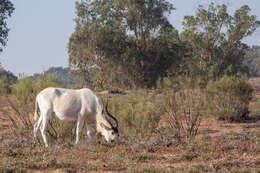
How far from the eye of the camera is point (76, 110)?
30.6 feet

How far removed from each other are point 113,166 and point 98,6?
26.1 metres

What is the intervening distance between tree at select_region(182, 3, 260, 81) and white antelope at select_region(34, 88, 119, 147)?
23861mm

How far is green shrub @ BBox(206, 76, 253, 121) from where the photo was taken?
54.0 feet

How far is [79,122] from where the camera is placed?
364 inches

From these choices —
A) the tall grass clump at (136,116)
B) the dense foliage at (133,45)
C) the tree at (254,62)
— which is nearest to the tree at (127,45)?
the dense foliage at (133,45)

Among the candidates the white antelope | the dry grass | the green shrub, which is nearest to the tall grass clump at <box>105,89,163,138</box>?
the dry grass

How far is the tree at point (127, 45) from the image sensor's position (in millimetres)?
30562

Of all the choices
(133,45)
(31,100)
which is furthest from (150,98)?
(133,45)

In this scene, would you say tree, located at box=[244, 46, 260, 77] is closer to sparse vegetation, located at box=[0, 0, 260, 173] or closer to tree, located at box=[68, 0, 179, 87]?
sparse vegetation, located at box=[0, 0, 260, 173]

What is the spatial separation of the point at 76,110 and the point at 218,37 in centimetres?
2633

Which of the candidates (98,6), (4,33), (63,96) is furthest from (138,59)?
(63,96)

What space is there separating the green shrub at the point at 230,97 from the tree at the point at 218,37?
15869 mm

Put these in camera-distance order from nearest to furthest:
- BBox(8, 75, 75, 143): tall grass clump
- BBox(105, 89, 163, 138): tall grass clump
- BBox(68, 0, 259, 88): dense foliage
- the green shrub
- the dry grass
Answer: the dry grass
BBox(8, 75, 75, 143): tall grass clump
BBox(105, 89, 163, 138): tall grass clump
the green shrub
BBox(68, 0, 259, 88): dense foliage

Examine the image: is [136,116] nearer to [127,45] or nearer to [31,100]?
[31,100]
